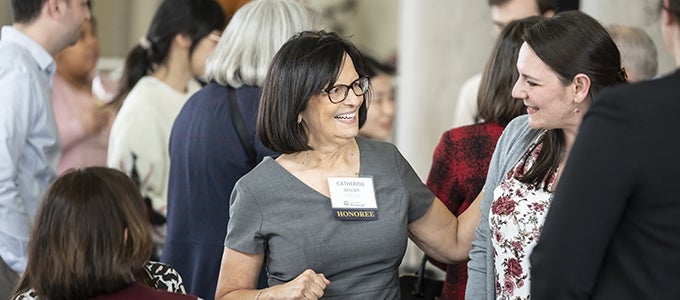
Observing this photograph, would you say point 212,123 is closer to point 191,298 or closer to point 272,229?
point 272,229

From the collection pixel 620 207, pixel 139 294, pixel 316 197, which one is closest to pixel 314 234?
pixel 316 197

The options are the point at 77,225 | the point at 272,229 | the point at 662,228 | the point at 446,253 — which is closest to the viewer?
the point at 662,228

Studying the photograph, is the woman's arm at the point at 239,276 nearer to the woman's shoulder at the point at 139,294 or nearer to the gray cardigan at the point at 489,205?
the woman's shoulder at the point at 139,294

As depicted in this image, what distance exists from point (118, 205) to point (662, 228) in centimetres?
118

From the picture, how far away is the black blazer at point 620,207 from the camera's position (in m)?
2.14

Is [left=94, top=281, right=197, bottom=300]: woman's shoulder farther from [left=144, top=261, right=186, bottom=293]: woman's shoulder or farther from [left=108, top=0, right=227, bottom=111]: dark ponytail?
[left=108, top=0, right=227, bottom=111]: dark ponytail

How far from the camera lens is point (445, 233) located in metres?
3.29

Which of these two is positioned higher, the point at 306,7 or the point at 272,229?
the point at 306,7

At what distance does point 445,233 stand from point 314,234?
0.46 m

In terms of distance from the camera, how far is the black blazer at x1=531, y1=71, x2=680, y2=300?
2.14 meters

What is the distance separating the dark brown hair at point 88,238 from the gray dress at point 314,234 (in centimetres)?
50

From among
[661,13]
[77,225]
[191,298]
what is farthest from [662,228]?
[77,225]

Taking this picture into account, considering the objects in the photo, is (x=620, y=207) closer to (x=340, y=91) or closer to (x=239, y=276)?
(x=340, y=91)

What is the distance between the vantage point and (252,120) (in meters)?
3.67
